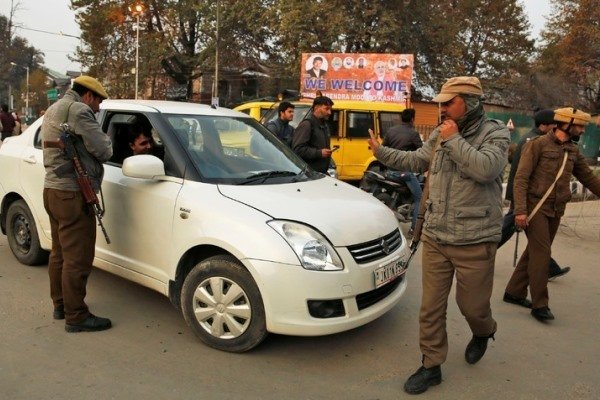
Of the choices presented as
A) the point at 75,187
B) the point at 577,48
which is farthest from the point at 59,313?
the point at 577,48

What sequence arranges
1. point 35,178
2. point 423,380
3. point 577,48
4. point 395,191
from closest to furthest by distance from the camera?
1. point 423,380
2. point 35,178
3. point 395,191
4. point 577,48

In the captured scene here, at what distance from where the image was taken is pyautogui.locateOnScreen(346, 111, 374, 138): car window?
433 inches

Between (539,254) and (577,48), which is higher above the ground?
(577,48)

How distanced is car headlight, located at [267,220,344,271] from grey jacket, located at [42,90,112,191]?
4.40ft

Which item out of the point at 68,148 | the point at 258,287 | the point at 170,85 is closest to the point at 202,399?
the point at 258,287

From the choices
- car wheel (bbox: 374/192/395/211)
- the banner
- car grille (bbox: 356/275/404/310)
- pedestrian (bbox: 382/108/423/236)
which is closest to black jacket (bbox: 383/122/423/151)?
pedestrian (bbox: 382/108/423/236)

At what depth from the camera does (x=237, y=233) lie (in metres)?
3.29

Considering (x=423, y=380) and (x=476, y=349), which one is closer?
(x=423, y=380)

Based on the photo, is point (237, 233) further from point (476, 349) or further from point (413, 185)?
point (413, 185)

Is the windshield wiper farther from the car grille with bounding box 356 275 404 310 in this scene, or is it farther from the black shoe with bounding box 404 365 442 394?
the black shoe with bounding box 404 365 442 394

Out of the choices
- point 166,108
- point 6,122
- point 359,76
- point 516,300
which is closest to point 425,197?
point 516,300

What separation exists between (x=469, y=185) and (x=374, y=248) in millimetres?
803

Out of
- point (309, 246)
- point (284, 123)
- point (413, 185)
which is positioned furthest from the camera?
point (413, 185)

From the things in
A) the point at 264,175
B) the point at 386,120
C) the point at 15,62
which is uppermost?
the point at 15,62
